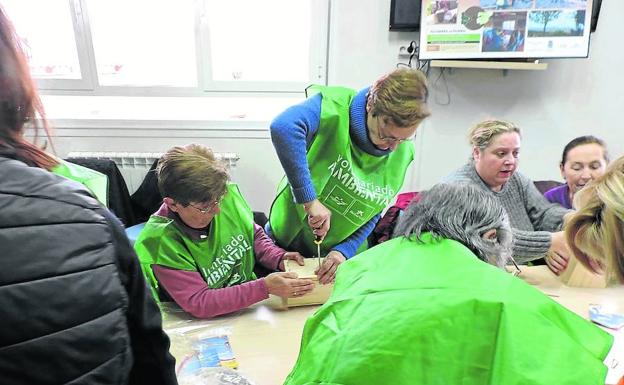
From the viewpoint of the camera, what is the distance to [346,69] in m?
2.84

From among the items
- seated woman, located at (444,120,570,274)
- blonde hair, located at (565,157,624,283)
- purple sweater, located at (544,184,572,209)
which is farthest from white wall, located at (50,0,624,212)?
blonde hair, located at (565,157,624,283)

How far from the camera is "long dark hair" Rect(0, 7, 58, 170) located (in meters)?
0.56

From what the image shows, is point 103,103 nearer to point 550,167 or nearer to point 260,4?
point 260,4

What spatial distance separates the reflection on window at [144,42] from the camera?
283cm

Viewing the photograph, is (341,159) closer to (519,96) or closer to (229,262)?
(229,262)

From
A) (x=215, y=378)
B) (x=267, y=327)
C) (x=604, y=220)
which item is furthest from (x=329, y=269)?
(x=604, y=220)

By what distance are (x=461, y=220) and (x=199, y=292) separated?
77 cm

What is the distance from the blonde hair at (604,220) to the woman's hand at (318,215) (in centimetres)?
68

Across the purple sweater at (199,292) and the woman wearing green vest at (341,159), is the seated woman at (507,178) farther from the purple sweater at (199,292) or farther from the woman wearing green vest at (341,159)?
the purple sweater at (199,292)

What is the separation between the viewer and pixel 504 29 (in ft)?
8.82

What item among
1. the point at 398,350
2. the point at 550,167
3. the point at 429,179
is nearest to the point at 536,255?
the point at 398,350

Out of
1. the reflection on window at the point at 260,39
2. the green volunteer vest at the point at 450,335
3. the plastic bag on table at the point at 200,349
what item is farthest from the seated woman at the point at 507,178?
the reflection on window at the point at 260,39

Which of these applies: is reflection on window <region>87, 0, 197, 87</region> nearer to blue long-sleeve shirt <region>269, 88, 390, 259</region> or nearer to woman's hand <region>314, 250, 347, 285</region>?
blue long-sleeve shirt <region>269, 88, 390, 259</region>

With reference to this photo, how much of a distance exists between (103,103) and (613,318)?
3.01 m
